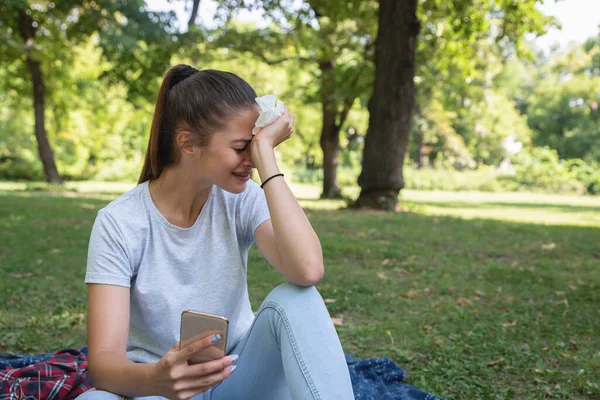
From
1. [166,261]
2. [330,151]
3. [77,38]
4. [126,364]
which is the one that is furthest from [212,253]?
[77,38]

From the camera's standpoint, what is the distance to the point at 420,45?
14562 mm

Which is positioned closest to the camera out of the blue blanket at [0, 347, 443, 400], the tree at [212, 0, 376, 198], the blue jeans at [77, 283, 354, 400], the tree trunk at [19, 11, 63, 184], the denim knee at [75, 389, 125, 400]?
the denim knee at [75, 389, 125, 400]

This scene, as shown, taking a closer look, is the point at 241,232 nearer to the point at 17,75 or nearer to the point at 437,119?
the point at 17,75

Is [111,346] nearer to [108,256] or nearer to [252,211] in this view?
[108,256]

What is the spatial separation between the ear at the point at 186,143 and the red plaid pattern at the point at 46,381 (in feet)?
4.47

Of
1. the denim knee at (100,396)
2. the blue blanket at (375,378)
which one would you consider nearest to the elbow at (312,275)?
the denim knee at (100,396)

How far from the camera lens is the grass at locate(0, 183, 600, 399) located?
3.62 meters

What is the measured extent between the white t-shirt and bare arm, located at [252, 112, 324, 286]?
0.19 metres

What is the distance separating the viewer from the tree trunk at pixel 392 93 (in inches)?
441

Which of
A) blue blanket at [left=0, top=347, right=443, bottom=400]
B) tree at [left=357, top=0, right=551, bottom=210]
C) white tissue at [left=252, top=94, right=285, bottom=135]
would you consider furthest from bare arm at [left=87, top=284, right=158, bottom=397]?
tree at [left=357, top=0, right=551, bottom=210]

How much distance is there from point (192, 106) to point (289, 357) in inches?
37.5

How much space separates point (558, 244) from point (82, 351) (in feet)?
21.9

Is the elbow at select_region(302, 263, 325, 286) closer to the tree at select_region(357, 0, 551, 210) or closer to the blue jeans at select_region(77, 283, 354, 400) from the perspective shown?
the blue jeans at select_region(77, 283, 354, 400)

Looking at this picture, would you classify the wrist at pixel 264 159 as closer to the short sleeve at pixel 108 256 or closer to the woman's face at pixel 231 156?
the woman's face at pixel 231 156
